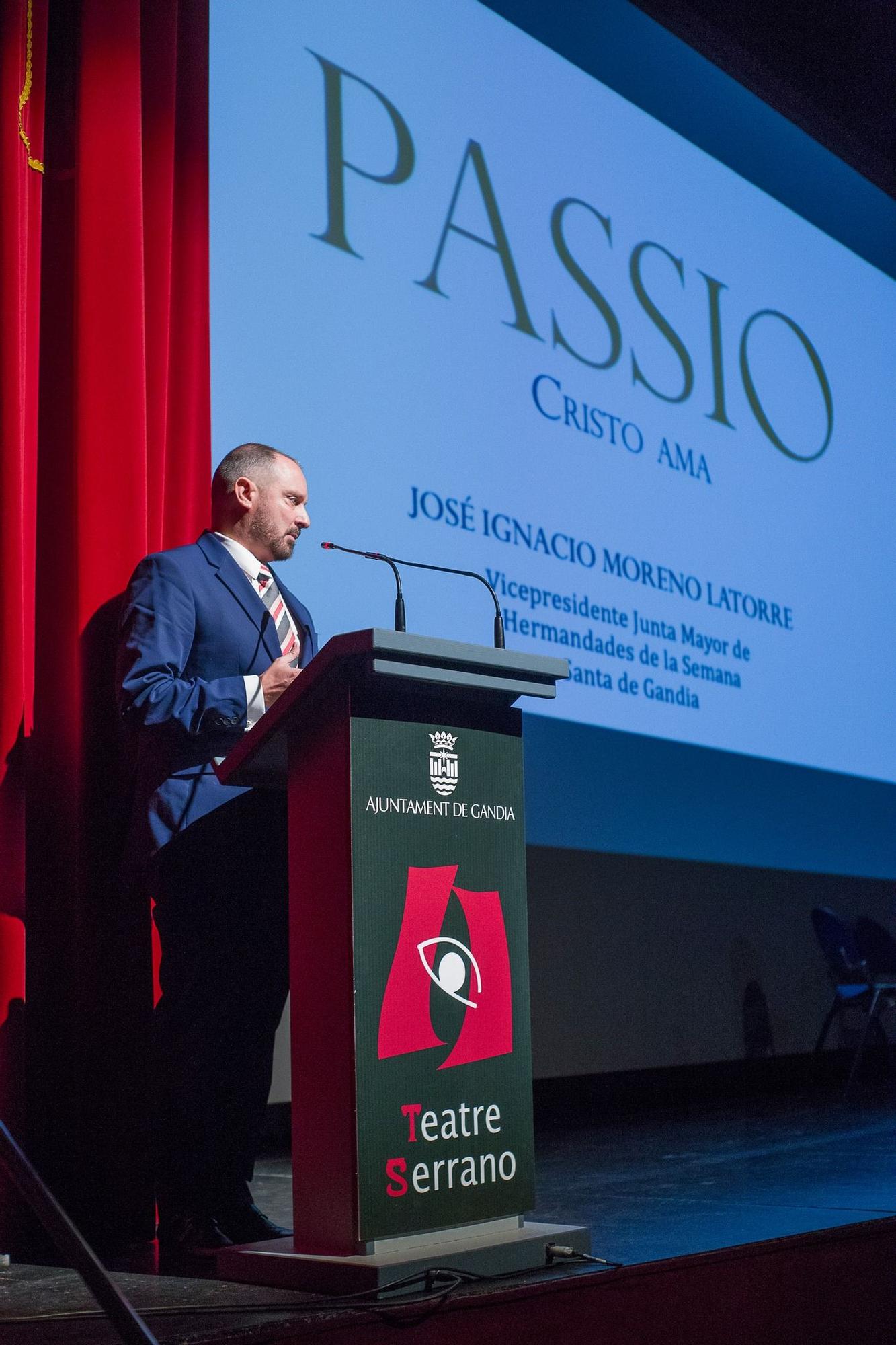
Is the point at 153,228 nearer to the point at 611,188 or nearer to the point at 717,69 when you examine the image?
the point at 611,188

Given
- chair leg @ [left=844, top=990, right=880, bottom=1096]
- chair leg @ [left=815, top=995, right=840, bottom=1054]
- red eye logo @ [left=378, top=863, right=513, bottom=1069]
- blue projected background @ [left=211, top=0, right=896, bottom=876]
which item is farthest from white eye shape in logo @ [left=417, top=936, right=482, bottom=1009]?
chair leg @ [left=815, top=995, right=840, bottom=1054]

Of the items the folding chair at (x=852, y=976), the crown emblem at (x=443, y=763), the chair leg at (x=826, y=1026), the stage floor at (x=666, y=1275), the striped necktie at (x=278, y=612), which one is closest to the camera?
the stage floor at (x=666, y=1275)

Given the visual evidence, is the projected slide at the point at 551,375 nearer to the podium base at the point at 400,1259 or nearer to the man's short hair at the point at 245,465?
the man's short hair at the point at 245,465

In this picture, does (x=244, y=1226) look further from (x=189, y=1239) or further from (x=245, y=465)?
(x=245, y=465)

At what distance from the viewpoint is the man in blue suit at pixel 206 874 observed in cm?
190

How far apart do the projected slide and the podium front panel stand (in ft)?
3.91

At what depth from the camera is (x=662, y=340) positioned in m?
3.87

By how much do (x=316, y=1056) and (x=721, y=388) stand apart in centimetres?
Answer: 295

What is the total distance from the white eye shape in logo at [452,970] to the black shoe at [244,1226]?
496 mm

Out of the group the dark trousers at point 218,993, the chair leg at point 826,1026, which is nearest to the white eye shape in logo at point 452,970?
the dark trousers at point 218,993

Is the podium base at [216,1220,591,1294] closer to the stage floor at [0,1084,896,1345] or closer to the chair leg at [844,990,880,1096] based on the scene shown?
the stage floor at [0,1084,896,1345]

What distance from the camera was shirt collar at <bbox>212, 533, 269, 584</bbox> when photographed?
7.39ft

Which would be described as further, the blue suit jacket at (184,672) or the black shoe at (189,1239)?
the blue suit jacket at (184,672)

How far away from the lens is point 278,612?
7.37 feet
